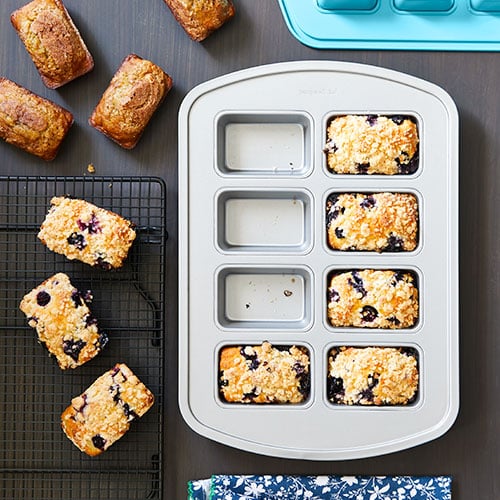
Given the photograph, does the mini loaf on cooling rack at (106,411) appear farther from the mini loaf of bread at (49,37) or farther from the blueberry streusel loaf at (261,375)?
the mini loaf of bread at (49,37)

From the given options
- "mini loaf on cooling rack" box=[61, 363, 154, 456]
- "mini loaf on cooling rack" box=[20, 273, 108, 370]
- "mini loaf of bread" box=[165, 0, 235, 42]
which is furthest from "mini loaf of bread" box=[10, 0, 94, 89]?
"mini loaf on cooling rack" box=[61, 363, 154, 456]

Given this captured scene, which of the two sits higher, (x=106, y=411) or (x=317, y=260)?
(x=317, y=260)

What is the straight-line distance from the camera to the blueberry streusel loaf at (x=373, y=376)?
1.72m

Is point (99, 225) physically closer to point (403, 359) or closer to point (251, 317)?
point (251, 317)

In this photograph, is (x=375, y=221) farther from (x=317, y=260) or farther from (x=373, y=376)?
(x=373, y=376)

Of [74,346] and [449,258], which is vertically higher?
[449,258]

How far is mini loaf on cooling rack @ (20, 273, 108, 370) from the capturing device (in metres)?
1.73

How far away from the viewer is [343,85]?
5.75 ft

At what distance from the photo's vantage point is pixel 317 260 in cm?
174

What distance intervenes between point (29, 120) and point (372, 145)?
0.84 metres

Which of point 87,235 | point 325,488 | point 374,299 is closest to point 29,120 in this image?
point 87,235

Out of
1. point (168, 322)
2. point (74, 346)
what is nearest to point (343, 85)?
point (168, 322)

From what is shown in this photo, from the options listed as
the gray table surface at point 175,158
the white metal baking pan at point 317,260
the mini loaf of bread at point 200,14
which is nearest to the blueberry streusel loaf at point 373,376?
the white metal baking pan at point 317,260

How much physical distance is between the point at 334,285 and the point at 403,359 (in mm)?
→ 243
